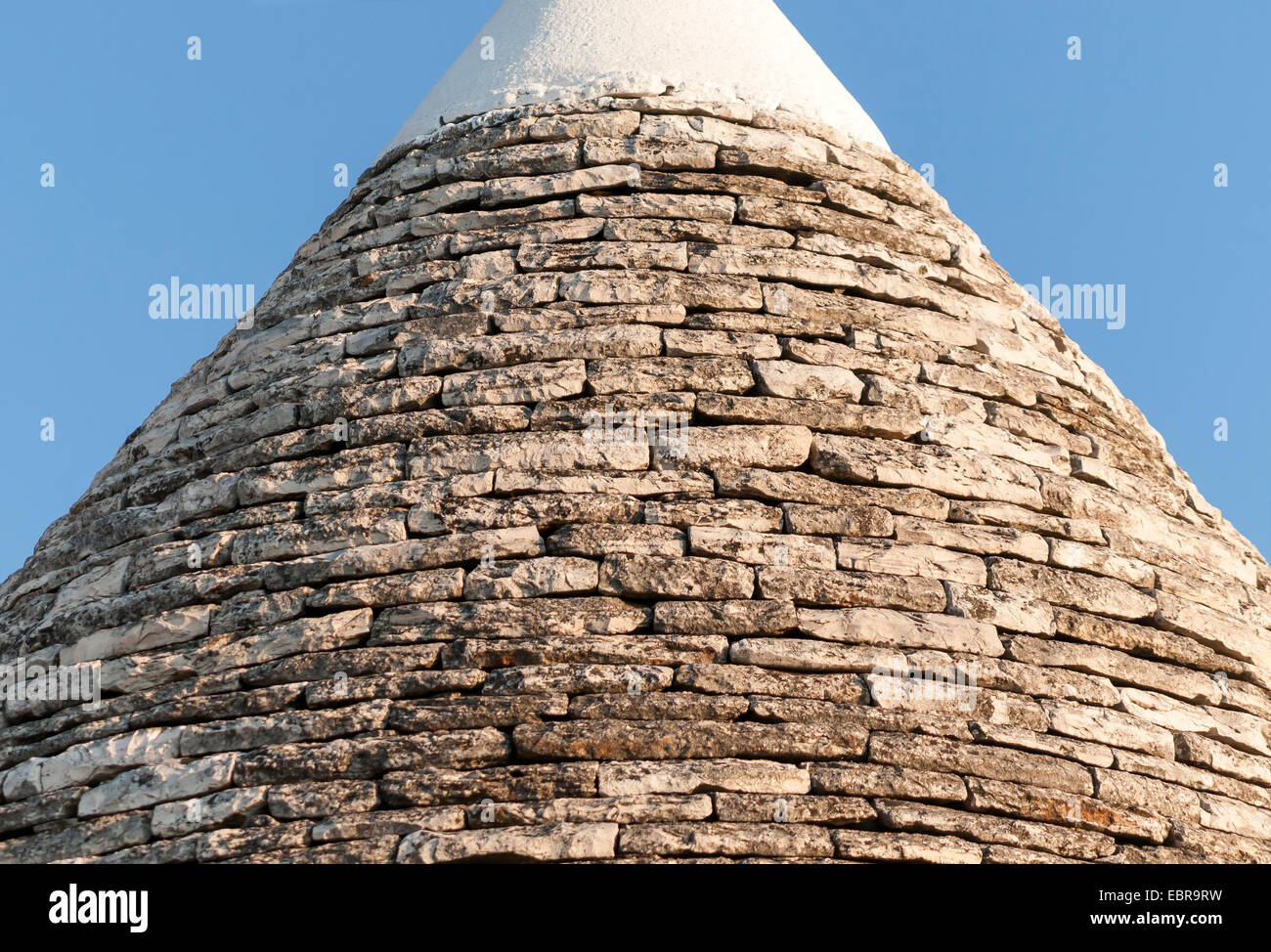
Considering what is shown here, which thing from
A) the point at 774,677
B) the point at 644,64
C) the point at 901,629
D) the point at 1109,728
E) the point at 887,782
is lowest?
the point at 887,782

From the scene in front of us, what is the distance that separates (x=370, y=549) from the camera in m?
6.88

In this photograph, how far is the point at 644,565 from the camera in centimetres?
662

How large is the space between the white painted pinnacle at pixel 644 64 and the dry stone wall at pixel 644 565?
0.65 ft

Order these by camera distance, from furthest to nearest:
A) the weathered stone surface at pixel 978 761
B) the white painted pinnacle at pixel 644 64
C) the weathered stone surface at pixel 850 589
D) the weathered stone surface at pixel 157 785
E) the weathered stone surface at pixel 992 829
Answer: the white painted pinnacle at pixel 644 64 < the weathered stone surface at pixel 850 589 < the weathered stone surface at pixel 157 785 < the weathered stone surface at pixel 978 761 < the weathered stone surface at pixel 992 829

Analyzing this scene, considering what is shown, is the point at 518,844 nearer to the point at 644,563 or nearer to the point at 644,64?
the point at 644,563

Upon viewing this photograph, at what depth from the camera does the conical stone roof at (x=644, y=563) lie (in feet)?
20.5

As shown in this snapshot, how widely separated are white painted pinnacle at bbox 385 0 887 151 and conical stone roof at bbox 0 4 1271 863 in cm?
12

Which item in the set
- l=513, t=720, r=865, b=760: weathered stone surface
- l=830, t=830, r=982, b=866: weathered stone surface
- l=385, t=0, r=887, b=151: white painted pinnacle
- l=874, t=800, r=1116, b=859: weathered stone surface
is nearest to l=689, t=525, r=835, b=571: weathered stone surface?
l=513, t=720, r=865, b=760: weathered stone surface

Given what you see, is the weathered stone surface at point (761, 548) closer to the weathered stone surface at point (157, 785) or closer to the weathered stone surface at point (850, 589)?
the weathered stone surface at point (850, 589)

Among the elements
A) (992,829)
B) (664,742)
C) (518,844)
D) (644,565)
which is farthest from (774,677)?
(518,844)

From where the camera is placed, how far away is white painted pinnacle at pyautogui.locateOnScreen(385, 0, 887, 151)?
8.45 m

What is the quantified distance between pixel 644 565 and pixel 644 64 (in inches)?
122

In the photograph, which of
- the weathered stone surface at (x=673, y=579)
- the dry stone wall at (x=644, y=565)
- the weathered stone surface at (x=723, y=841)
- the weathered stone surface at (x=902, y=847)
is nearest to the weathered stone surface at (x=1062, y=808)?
the dry stone wall at (x=644, y=565)

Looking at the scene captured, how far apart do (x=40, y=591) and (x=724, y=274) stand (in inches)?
144
